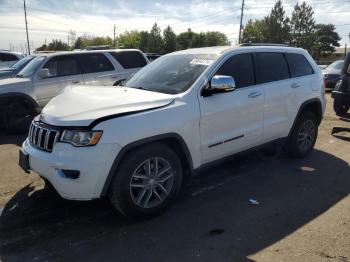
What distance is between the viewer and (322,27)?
81.2 m

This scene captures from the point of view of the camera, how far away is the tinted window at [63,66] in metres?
9.17

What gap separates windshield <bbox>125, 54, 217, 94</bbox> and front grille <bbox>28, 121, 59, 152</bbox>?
1.31m

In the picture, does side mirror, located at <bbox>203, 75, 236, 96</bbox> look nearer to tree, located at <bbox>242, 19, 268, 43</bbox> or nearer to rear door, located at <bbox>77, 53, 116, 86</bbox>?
rear door, located at <bbox>77, 53, 116, 86</bbox>

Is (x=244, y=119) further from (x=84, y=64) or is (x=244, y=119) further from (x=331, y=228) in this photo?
(x=84, y=64)

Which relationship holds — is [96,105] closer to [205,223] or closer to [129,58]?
[205,223]

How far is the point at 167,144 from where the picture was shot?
415cm

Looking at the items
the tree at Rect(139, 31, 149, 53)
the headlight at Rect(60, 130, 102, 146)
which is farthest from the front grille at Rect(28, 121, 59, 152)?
the tree at Rect(139, 31, 149, 53)

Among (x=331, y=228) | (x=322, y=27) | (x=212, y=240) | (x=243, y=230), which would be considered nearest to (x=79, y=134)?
(x=212, y=240)

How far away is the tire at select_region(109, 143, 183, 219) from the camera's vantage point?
3.73 meters

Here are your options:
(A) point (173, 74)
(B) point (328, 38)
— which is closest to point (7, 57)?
(A) point (173, 74)

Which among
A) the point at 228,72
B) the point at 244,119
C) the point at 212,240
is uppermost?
the point at 228,72

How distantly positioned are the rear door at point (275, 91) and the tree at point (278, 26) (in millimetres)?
61842

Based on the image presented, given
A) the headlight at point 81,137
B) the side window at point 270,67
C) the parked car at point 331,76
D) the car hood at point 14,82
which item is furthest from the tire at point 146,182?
the parked car at point 331,76

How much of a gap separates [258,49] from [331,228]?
2553 millimetres
